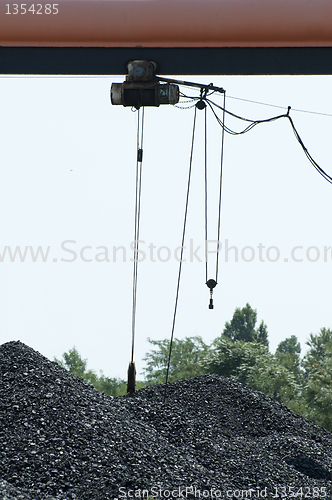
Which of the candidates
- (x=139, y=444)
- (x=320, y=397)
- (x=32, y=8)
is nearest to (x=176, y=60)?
(x=32, y=8)

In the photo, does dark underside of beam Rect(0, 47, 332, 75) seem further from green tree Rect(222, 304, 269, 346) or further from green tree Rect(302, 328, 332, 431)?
green tree Rect(222, 304, 269, 346)

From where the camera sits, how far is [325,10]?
15.5 feet

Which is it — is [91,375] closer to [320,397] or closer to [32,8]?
[320,397]

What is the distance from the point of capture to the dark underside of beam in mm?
5051

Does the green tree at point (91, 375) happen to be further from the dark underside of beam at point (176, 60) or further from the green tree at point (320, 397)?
the dark underside of beam at point (176, 60)

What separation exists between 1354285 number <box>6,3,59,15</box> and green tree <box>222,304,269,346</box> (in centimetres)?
3362

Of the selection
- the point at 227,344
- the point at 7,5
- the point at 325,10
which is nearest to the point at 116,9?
the point at 7,5

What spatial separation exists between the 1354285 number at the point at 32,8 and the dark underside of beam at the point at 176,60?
0.37 m

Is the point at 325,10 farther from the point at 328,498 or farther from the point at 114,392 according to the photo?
the point at 114,392

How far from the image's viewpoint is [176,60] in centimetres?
507

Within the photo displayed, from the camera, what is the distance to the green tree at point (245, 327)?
3700cm

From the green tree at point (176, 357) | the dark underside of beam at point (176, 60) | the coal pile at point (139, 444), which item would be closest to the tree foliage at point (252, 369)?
the green tree at point (176, 357)

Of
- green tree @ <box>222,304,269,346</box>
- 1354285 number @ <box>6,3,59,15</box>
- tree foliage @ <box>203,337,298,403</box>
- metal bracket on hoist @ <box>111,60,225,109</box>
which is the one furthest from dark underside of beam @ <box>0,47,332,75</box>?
green tree @ <box>222,304,269,346</box>

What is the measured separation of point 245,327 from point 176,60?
34.0 m
